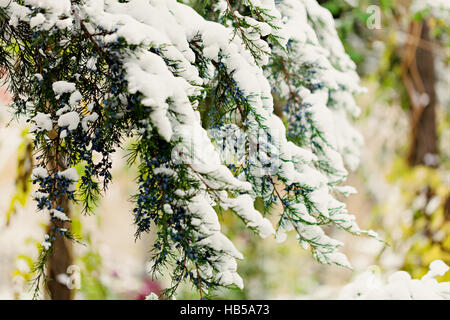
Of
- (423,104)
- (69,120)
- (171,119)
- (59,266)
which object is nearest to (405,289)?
(171,119)

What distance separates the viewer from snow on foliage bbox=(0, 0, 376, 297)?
91 centimetres

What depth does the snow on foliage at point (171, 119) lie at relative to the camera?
91cm

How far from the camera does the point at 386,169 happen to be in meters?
4.32

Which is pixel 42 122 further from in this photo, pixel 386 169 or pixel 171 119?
pixel 386 169

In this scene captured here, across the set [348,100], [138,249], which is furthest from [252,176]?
[138,249]

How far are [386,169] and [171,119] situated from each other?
12.8 ft

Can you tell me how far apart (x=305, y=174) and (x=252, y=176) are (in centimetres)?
17

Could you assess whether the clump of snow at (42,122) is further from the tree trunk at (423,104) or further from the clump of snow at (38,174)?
the tree trunk at (423,104)

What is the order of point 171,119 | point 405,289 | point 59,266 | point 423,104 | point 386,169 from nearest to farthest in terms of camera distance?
point 171,119 < point 405,289 < point 59,266 < point 423,104 < point 386,169

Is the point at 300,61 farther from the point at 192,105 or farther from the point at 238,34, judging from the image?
the point at 192,105

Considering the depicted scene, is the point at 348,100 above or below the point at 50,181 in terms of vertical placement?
above

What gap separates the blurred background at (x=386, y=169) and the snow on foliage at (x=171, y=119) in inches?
34.1

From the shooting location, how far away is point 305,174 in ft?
3.92

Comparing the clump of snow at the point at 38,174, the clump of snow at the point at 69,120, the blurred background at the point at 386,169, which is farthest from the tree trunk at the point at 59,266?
the clump of snow at the point at 69,120
